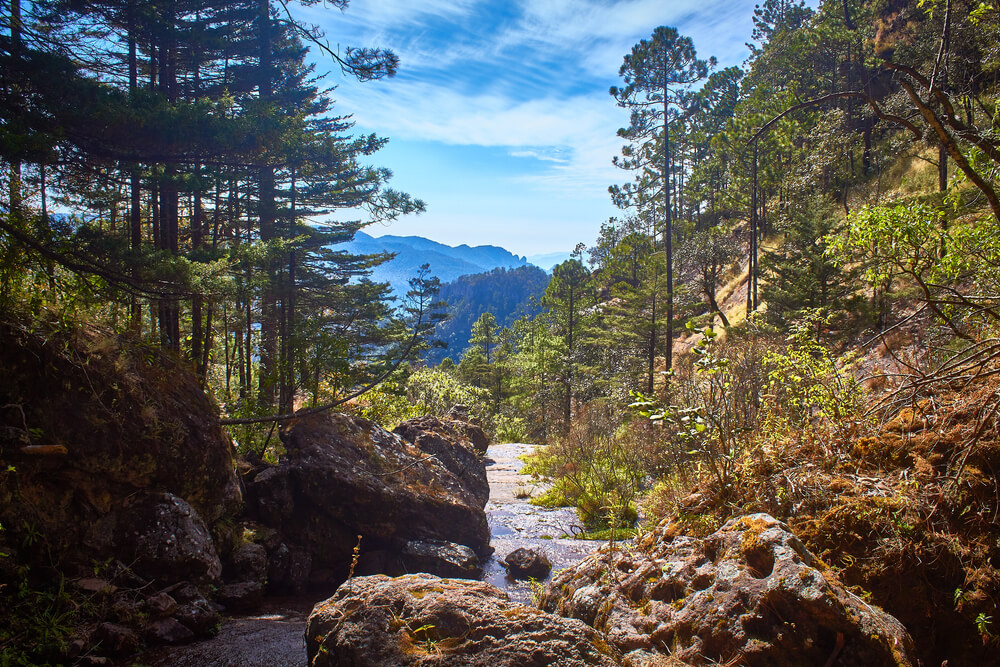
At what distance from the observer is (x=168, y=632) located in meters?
4.71

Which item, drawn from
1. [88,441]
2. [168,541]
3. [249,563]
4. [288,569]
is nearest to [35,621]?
[168,541]

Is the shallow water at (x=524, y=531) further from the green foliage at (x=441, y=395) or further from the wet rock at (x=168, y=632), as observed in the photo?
the green foliage at (x=441, y=395)

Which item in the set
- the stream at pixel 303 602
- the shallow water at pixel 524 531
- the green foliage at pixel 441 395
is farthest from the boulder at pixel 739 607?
the green foliage at pixel 441 395

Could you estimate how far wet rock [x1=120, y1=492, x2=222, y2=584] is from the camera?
5.13 m

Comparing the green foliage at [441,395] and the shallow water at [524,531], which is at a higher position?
the green foliage at [441,395]

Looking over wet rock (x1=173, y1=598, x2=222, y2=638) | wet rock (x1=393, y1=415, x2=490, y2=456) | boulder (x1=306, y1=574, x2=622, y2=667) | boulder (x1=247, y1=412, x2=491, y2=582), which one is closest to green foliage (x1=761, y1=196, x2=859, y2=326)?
wet rock (x1=393, y1=415, x2=490, y2=456)

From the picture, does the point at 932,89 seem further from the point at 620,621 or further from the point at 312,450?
the point at 312,450

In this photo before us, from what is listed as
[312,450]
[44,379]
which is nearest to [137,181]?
[44,379]

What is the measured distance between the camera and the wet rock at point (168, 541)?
513cm

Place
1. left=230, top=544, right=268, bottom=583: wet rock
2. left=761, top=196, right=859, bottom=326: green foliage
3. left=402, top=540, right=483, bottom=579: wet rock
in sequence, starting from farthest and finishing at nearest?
left=761, top=196, right=859, bottom=326: green foliage → left=402, top=540, right=483, bottom=579: wet rock → left=230, top=544, right=268, bottom=583: wet rock

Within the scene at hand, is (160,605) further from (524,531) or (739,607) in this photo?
(524,531)

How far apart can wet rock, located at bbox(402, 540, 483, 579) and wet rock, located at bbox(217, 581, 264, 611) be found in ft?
7.03

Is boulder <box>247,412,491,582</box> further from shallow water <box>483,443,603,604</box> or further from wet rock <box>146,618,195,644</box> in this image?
wet rock <box>146,618,195,644</box>

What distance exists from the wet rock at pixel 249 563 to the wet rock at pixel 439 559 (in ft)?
6.79
